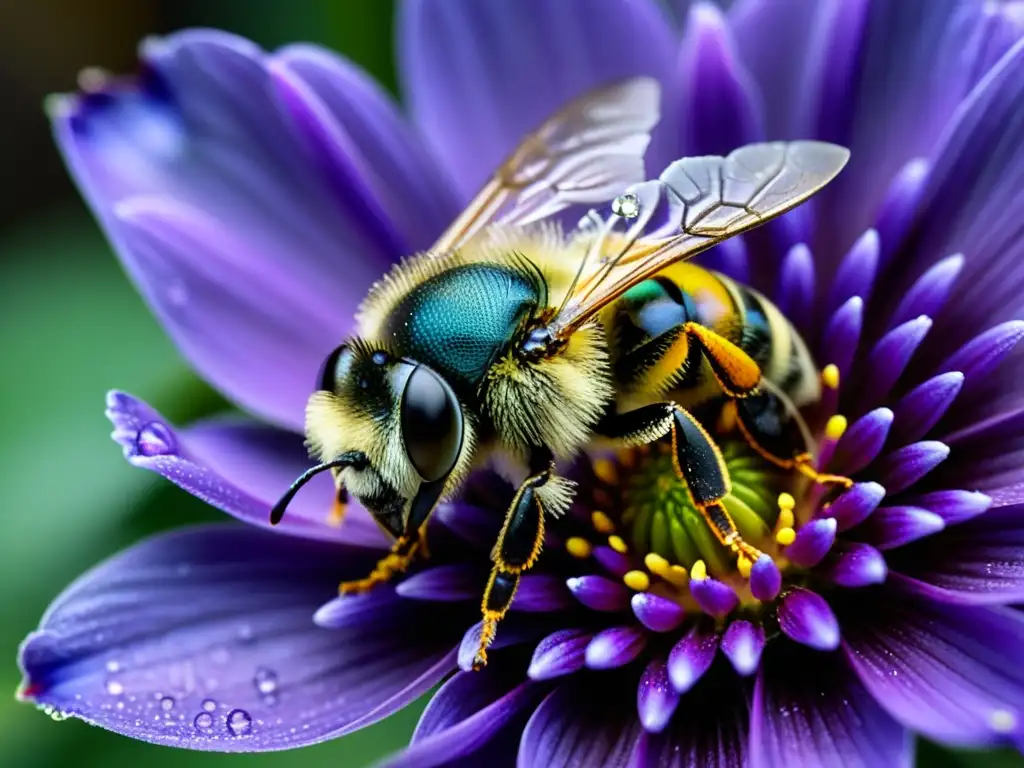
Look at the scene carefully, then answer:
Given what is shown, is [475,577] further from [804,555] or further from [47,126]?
[47,126]

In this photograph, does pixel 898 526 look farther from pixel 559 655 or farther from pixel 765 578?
pixel 559 655

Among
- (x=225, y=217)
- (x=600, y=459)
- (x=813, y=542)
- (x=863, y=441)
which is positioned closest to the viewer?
(x=813, y=542)

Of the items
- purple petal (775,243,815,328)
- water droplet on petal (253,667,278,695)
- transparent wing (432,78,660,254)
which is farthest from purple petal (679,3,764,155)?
water droplet on petal (253,667,278,695)

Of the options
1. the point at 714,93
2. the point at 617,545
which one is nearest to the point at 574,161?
the point at 714,93

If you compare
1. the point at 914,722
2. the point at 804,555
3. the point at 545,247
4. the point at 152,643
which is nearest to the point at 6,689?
the point at 152,643

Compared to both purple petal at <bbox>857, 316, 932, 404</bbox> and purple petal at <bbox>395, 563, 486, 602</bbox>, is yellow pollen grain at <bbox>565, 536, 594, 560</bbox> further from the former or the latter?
purple petal at <bbox>857, 316, 932, 404</bbox>
